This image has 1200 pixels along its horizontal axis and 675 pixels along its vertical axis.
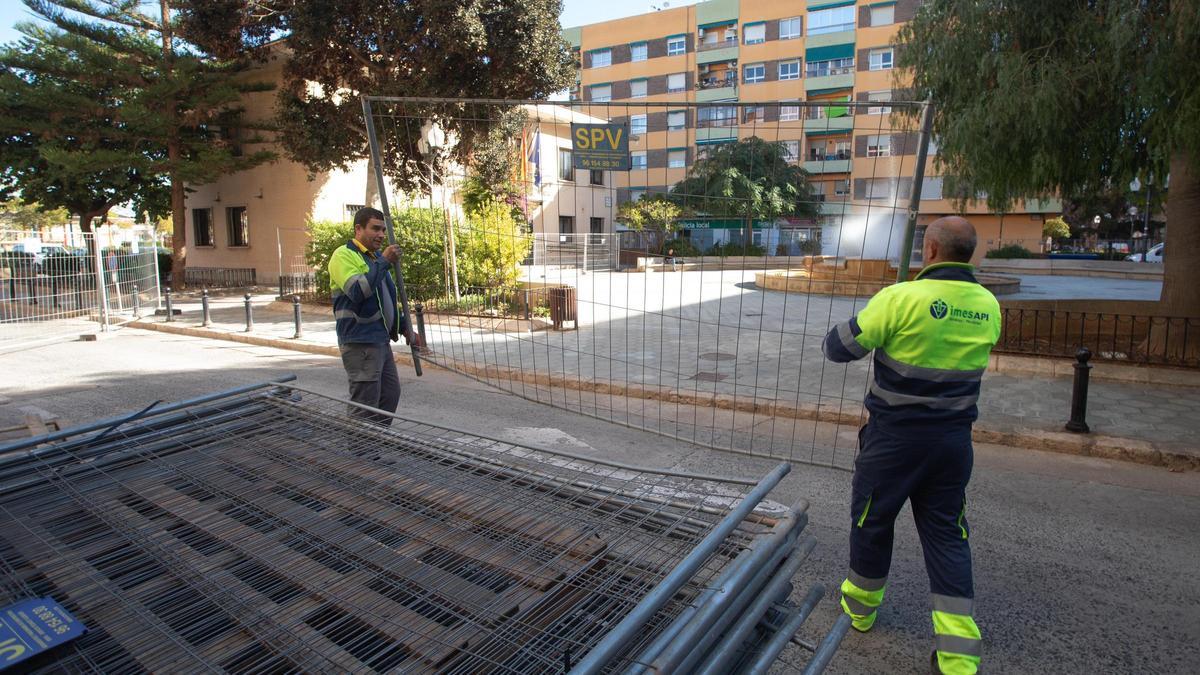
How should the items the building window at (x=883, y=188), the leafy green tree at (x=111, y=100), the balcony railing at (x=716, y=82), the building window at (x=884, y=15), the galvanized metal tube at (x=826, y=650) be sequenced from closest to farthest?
the galvanized metal tube at (x=826, y=650) < the building window at (x=883, y=188) < the leafy green tree at (x=111, y=100) < the building window at (x=884, y=15) < the balcony railing at (x=716, y=82)

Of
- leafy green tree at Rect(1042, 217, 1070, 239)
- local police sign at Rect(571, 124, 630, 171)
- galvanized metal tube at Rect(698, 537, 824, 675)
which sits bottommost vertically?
galvanized metal tube at Rect(698, 537, 824, 675)

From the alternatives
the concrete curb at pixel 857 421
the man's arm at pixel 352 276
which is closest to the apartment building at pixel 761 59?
the concrete curb at pixel 857 421

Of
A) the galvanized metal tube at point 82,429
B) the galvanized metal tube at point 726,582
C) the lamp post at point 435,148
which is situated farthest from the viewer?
the lamp post at point 435,148

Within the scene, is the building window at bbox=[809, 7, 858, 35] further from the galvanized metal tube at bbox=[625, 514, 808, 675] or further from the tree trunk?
the galvanized metal tube at bbox=[625, 514, 808, 675]

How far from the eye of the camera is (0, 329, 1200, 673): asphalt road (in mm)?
3225

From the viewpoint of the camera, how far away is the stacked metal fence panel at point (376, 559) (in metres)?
1.80

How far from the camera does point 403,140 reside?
55.1 ft

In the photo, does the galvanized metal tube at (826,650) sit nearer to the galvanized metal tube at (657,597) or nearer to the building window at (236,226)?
the galvanized metal tube at (657,597)

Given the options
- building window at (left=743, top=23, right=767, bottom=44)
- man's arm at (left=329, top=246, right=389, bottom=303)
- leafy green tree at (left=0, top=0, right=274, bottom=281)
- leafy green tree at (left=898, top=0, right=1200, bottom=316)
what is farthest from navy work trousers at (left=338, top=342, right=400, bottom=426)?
building window at (left=743, top=23, right=767, bottom=44)

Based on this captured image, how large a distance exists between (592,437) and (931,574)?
13.3ft

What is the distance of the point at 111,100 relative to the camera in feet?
69.2

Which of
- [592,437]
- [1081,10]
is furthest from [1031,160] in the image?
[592,437]

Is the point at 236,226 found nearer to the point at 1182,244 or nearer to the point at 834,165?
the point at 834,165

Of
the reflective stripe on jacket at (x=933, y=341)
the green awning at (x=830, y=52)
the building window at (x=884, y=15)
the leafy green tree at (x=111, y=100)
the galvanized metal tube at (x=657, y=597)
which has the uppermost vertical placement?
the building window at (x=884, y=15)
